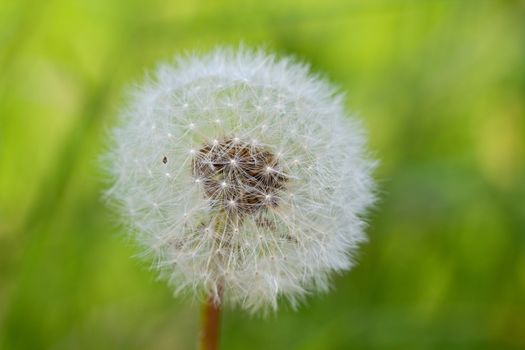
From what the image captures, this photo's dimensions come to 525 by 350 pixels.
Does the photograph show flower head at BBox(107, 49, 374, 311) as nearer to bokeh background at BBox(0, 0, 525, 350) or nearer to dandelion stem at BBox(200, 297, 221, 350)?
dandelion stem at BBox(200, 297, 221, 350)

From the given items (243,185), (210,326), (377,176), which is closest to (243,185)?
(243,185)

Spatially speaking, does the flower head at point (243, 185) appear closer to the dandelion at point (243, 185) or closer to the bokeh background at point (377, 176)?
the dandelion at point (243, 185)

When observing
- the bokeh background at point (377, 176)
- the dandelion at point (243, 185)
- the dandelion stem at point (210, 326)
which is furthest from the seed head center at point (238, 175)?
the bokeh background at point (377, 176)

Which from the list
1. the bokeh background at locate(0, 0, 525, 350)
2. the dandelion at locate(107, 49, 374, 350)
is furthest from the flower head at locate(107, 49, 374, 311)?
the bokeh background at locate(0, 0, 525, 350)

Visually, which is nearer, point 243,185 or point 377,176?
point 243,185

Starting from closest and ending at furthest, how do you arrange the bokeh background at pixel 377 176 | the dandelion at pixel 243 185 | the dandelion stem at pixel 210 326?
the dandelion stem at pixel 210 326 → the dandelion at pixel 243 185 → the bokeh background at pixel 377 176

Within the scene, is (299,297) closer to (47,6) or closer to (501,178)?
(501,178)

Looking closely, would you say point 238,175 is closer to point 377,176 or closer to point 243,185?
point 243,185
